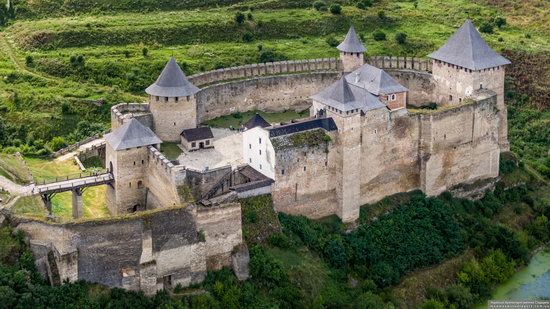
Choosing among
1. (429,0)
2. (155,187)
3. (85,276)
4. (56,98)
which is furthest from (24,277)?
(429,0)

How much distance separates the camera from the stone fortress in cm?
3600

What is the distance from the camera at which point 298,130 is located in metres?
41.3

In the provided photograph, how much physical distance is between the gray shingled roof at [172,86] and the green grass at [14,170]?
724 cm

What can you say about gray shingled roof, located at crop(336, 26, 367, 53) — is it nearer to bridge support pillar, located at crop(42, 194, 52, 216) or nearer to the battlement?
the battlement

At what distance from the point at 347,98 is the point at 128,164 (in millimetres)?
10605

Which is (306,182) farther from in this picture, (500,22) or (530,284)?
(500,22)

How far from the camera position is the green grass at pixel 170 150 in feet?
143

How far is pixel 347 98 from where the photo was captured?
41938 mm

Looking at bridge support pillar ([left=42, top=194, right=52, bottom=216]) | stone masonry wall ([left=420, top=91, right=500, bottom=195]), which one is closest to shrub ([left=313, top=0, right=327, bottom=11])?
Result: stone masonry wall ([left=420, top=91, right=500, bottom=195])

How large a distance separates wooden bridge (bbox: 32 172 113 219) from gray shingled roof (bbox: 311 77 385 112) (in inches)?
427

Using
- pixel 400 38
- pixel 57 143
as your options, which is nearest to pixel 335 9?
pixel 400 38

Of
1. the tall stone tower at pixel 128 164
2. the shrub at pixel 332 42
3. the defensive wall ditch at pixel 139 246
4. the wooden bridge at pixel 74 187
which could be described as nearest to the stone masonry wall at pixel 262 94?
the tall stone tower at pixel 128 164

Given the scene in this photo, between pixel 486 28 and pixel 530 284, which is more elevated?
pixel 486 28

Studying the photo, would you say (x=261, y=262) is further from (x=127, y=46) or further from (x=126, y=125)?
(x=127, y=46)
